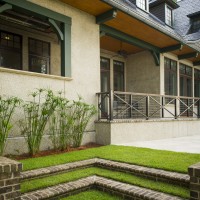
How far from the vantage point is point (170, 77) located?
12.1 m

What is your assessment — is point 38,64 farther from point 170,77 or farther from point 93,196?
point 170,77

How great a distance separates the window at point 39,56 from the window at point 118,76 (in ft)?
14.4

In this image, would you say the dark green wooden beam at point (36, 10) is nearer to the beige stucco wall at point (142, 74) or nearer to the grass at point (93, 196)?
the grass at point (93, 196)

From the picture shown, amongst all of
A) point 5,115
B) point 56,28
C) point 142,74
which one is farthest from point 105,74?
point 5,115

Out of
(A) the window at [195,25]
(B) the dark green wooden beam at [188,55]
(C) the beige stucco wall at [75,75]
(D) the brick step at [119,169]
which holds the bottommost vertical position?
(D) the brick step at [119,169]

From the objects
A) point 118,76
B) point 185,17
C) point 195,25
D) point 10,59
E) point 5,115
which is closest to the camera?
point 5,115

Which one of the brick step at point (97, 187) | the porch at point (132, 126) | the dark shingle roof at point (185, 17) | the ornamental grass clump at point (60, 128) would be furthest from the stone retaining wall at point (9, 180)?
the dark shingle roof at point (185, 17)

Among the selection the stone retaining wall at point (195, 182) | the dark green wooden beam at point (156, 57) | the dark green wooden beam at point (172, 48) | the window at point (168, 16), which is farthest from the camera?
the window at point (168, 16)

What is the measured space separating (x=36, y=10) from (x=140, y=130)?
493 cm

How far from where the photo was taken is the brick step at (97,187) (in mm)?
3279

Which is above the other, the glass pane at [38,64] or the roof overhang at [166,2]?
the roof overhang at [166,2]

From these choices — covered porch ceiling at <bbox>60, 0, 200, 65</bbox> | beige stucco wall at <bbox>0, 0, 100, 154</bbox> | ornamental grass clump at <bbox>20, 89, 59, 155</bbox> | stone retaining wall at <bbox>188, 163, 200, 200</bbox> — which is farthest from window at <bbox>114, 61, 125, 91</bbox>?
stone retaining wall at <bbox>188, 163, 200, 200</bbox>

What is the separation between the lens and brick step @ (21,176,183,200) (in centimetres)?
328

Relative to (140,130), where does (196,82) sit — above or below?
above
